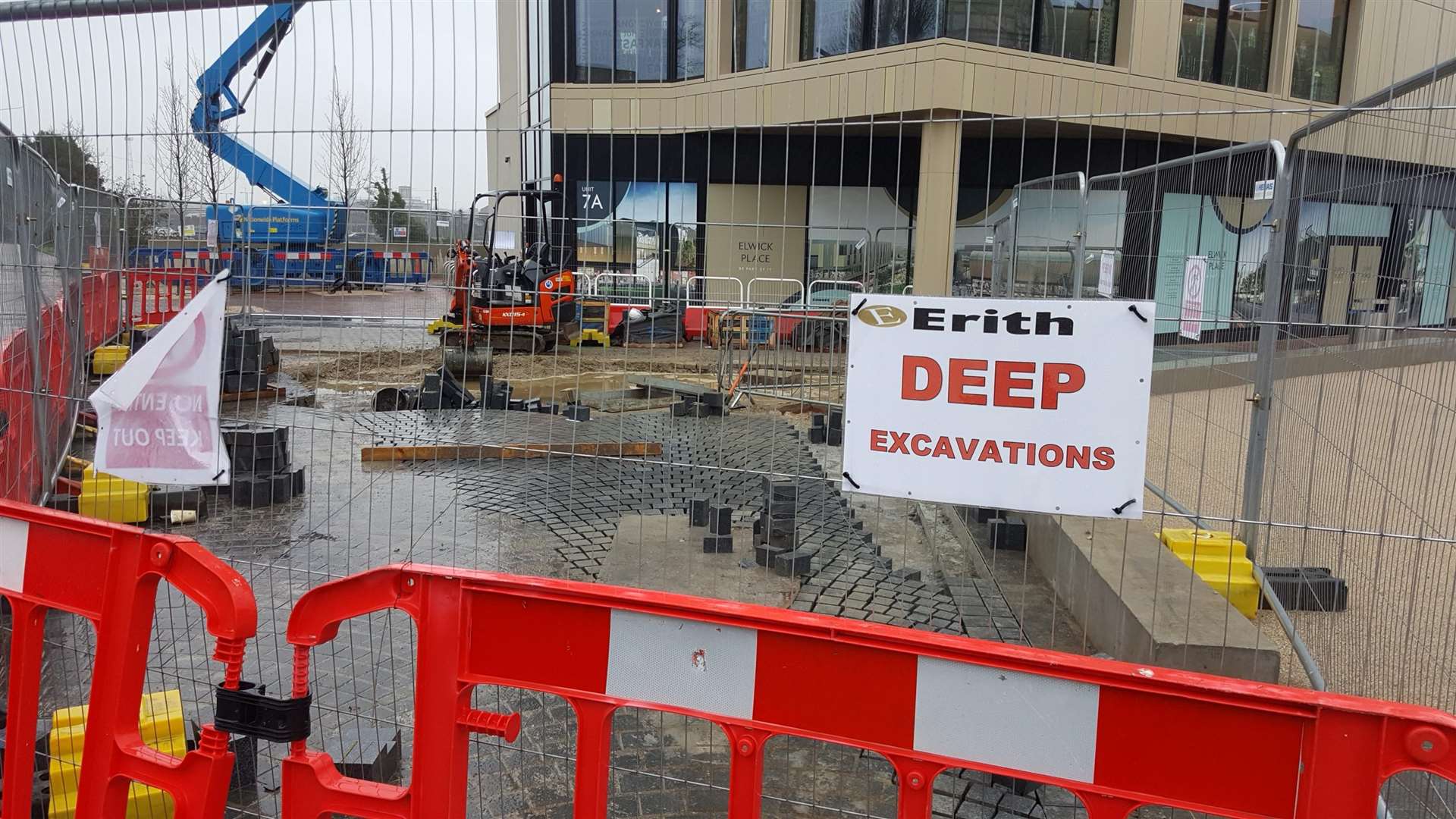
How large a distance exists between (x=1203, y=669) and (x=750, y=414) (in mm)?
7146

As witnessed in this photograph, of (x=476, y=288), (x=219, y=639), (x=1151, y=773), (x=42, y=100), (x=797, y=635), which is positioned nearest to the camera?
(x=1151, y=773)

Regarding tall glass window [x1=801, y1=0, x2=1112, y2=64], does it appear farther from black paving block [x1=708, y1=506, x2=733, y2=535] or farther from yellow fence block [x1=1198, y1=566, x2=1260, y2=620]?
yellow fence block [x1=1198, y1=566, x2=1260, y2=620]

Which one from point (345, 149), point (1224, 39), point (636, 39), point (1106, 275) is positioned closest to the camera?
point (345, 149)

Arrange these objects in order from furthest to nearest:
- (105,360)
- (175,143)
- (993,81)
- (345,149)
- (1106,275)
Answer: (993,81), (105,360), (1106,275), (175,143), (345,149)

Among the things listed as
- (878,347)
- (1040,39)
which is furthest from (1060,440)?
(1040,39)

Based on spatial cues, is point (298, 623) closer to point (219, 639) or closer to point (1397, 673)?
point (219, 639)

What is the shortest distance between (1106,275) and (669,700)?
581 cm

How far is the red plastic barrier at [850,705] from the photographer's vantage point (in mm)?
2270

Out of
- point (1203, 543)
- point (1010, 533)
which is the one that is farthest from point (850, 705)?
point (1010, 533)

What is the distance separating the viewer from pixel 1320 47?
20953mm

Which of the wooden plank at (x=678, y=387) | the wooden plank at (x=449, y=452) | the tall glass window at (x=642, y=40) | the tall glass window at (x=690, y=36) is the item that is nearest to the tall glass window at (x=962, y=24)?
the tall glass window at (x=690, y=36)

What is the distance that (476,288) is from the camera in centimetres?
396

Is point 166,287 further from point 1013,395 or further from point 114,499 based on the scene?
point 1013,395

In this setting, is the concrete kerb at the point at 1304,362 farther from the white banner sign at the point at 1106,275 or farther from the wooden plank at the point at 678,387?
the wooden plank at the point at 678,387
